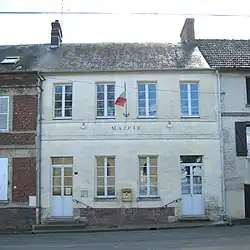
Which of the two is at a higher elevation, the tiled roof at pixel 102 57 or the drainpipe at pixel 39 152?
the tiled roof at pixel 102 57

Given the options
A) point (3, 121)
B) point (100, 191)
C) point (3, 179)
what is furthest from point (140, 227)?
point (3, 121)

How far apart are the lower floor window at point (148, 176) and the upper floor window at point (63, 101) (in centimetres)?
426

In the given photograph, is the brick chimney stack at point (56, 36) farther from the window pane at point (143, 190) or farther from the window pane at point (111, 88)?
the window pane at point (143, 190)

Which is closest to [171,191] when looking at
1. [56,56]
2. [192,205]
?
[192,205]

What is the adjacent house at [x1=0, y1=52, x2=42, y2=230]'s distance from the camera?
2038cm

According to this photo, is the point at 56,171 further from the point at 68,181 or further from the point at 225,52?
the point at 225,52

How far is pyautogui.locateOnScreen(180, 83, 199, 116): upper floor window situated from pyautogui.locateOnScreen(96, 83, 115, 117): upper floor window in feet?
11.2

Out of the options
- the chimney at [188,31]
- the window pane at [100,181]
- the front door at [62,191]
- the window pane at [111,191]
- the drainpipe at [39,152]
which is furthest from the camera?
the chimney at [188,31]

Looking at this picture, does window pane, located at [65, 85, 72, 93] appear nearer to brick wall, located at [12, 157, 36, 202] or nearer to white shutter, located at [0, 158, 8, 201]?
brick wall, located at [12, 157, 36, 202]

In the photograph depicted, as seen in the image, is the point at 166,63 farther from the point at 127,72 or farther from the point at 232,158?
the point at 232,158

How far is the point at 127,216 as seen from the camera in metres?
20.5

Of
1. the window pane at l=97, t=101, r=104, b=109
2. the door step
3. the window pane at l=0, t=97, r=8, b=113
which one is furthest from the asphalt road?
the window pane at l=97, t=101, r=104, b=109

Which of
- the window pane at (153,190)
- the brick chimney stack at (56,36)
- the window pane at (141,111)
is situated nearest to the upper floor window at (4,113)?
the brick chimney stack at (56,36)

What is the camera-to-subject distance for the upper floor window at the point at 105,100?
21438mm
